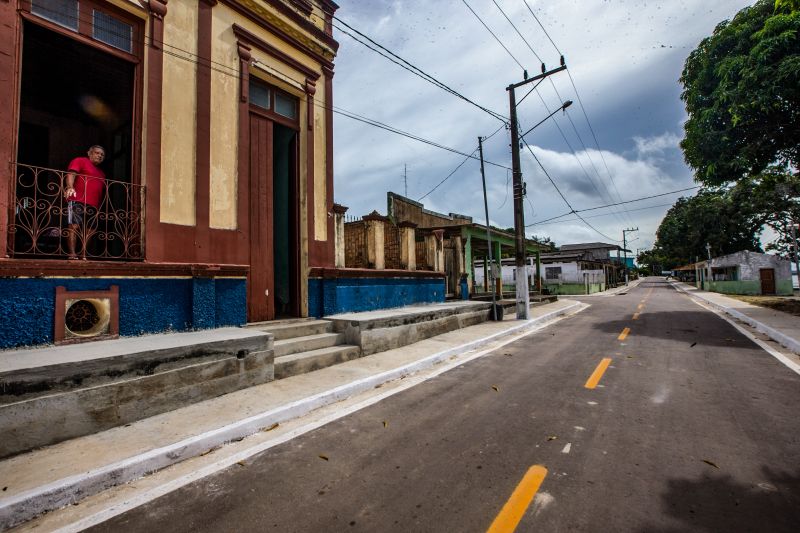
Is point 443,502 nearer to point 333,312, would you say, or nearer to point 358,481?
point 358,481

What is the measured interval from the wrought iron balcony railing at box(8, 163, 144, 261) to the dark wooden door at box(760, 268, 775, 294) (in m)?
41.2

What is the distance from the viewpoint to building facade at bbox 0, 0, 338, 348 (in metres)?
4.66

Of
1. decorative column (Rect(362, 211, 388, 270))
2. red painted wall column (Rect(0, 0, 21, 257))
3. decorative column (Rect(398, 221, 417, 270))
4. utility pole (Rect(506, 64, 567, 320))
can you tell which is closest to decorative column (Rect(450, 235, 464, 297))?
utility pole (Rect(506, 64, 567, 320))

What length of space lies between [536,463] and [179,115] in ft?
23.2

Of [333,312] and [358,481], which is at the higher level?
[333,312]

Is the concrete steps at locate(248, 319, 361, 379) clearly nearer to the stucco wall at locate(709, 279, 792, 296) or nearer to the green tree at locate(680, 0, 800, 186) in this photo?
the green tree at locate(680, 0, 800, 186)

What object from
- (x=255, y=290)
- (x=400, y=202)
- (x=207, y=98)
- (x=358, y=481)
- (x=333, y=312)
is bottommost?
(x=358, y=481)

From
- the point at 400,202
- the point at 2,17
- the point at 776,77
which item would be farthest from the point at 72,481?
the point at 400,202

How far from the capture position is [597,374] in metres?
5.85

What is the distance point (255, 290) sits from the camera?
24.0 feet

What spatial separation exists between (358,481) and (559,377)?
158 inches

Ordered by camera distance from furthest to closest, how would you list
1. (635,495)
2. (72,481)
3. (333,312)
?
1. (333,312)
2. (72,481)
3. (635,495)

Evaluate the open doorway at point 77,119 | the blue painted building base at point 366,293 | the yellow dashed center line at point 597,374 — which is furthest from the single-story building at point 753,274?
the open doorway at point 77,119

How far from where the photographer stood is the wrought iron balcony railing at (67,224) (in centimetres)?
460
